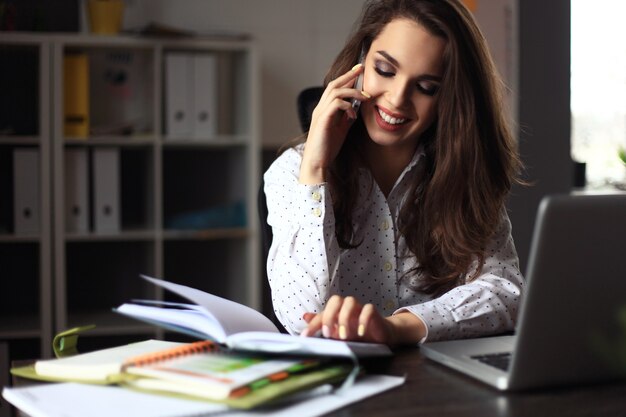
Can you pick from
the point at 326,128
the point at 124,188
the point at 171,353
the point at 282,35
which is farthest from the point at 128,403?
the point at 282,35

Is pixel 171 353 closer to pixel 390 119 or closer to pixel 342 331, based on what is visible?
pixel 342 331

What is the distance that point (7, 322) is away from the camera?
3.52m

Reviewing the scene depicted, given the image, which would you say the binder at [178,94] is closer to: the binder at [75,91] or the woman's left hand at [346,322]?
the binder at [75,91]

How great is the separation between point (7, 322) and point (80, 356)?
2.58 metres

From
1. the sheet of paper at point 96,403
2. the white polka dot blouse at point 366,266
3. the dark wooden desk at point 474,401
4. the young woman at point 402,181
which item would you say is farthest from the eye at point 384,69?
the sheet of paper at point 96,403

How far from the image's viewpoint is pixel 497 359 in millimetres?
1135

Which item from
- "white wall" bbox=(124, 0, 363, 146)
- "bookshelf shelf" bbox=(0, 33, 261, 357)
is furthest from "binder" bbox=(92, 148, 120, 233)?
"white wall" bbox=(124, 0, 363, 146)

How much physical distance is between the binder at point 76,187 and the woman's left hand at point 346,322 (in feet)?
7.93

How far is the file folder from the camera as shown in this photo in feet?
11.3

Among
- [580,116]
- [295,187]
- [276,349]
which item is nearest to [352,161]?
[295,187]

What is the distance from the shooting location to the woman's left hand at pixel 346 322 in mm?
1181

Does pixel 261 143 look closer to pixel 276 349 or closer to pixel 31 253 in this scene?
pixel 31 253

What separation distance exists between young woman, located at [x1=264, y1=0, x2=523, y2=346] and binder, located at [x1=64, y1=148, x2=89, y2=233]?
5.98 feet

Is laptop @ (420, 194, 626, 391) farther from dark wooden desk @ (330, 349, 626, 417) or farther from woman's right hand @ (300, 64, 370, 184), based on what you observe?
woman's right hand @ (300, 64, 370, 184)
